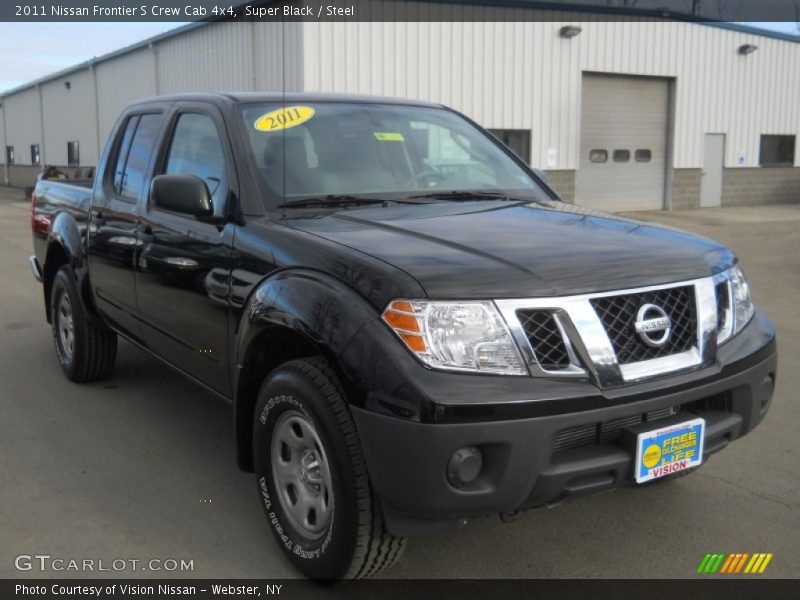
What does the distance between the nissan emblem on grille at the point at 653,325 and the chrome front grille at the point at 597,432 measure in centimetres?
23

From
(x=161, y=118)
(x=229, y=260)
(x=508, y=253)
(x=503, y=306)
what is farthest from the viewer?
(x=161, y=118)

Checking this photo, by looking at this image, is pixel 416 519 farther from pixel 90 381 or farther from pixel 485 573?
pixel 90 381

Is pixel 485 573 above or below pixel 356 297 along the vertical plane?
below

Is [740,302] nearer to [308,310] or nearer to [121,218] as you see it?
[308,310]

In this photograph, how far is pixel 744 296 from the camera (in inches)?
129

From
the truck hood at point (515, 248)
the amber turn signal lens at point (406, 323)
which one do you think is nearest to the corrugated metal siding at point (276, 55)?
the truck hood at point (515, 248)

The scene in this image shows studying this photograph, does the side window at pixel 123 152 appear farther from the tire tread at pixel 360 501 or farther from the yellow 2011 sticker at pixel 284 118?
the tire tread at pixel 360 501

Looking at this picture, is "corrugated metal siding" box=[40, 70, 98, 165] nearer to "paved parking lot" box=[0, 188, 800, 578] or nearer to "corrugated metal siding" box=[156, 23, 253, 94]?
"corrugated metal siding" box=[156, 23, 253, 94]

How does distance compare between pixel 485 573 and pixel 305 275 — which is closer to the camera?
pixel 305 275

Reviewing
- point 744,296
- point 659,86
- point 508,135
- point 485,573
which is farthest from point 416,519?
point 659,86

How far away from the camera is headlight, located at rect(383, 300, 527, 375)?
8.23 feet

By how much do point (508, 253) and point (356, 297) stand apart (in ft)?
1.81

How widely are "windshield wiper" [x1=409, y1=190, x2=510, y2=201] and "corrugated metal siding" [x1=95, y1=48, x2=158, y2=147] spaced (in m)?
20.2

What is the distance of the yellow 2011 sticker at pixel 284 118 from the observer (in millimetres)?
3768
